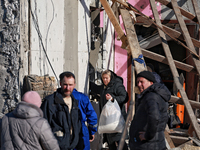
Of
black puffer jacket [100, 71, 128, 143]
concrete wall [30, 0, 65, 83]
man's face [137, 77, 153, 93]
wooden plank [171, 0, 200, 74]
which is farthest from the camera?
wooden plank [171, 0, 200, 74]

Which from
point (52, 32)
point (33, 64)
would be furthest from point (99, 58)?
point (33, 64)

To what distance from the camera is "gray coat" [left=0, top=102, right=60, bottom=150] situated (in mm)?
2209

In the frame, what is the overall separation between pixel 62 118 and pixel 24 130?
803mm

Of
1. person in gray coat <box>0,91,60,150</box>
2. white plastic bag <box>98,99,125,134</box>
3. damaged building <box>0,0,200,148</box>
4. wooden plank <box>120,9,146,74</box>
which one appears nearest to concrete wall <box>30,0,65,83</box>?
damaged building <box>0,0,200,148</box>

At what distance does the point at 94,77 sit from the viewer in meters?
5.70

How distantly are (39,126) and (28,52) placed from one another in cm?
156

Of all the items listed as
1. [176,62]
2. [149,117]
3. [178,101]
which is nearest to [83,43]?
[176,62]

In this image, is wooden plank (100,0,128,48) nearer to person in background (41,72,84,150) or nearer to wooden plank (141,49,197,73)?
wooden plank (141,49,197,73)

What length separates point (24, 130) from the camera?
220 cm

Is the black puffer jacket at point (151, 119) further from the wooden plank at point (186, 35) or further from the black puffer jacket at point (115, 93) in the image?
the wooden plank at point (186, 35)

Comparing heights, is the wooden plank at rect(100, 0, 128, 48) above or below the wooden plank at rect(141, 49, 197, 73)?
above

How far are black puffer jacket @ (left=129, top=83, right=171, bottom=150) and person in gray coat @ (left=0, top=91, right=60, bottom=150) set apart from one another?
41.9 inches

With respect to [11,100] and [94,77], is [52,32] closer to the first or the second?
[11,100]

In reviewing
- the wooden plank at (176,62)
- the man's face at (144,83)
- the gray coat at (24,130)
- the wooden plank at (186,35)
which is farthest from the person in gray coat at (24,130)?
the wooden plank at (186,35)
